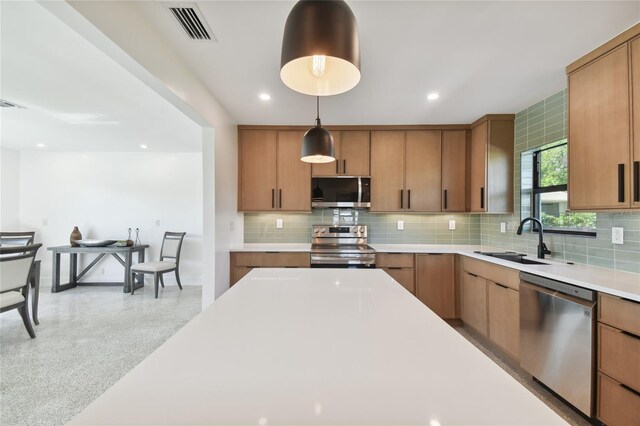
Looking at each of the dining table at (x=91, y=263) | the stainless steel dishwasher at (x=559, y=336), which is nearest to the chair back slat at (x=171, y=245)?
the dining table at (x=91, y=263)

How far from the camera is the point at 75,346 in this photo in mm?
2635

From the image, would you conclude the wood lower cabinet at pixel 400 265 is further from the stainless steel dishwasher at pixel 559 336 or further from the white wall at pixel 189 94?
the white wall at pixel 189 94

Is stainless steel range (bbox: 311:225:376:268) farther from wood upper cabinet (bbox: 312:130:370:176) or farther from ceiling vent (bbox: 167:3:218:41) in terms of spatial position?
ceiling vent (bbox: 167:3:218:41)

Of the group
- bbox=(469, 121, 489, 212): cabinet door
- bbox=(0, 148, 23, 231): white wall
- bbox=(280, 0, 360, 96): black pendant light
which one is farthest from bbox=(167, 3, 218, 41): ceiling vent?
bbox=(0, 148, 23, 231): white wall

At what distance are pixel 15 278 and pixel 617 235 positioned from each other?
5205 millimetres

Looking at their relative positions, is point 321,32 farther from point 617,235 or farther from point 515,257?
point 515,257

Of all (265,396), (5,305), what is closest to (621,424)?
(265,396)

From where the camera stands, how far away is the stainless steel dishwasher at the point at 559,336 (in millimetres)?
1642

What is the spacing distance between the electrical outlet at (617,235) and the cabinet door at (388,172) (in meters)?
1.82

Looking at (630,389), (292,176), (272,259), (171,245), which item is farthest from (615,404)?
(171,245)

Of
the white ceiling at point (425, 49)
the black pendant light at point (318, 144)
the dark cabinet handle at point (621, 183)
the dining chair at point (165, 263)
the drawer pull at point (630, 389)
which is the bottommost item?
the drawer pull at point (630, 389)

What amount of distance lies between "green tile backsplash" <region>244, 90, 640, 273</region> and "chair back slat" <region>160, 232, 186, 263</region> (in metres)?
1.74

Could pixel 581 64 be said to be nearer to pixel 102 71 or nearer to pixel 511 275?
pixel 511 275

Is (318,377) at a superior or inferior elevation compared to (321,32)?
inferior
